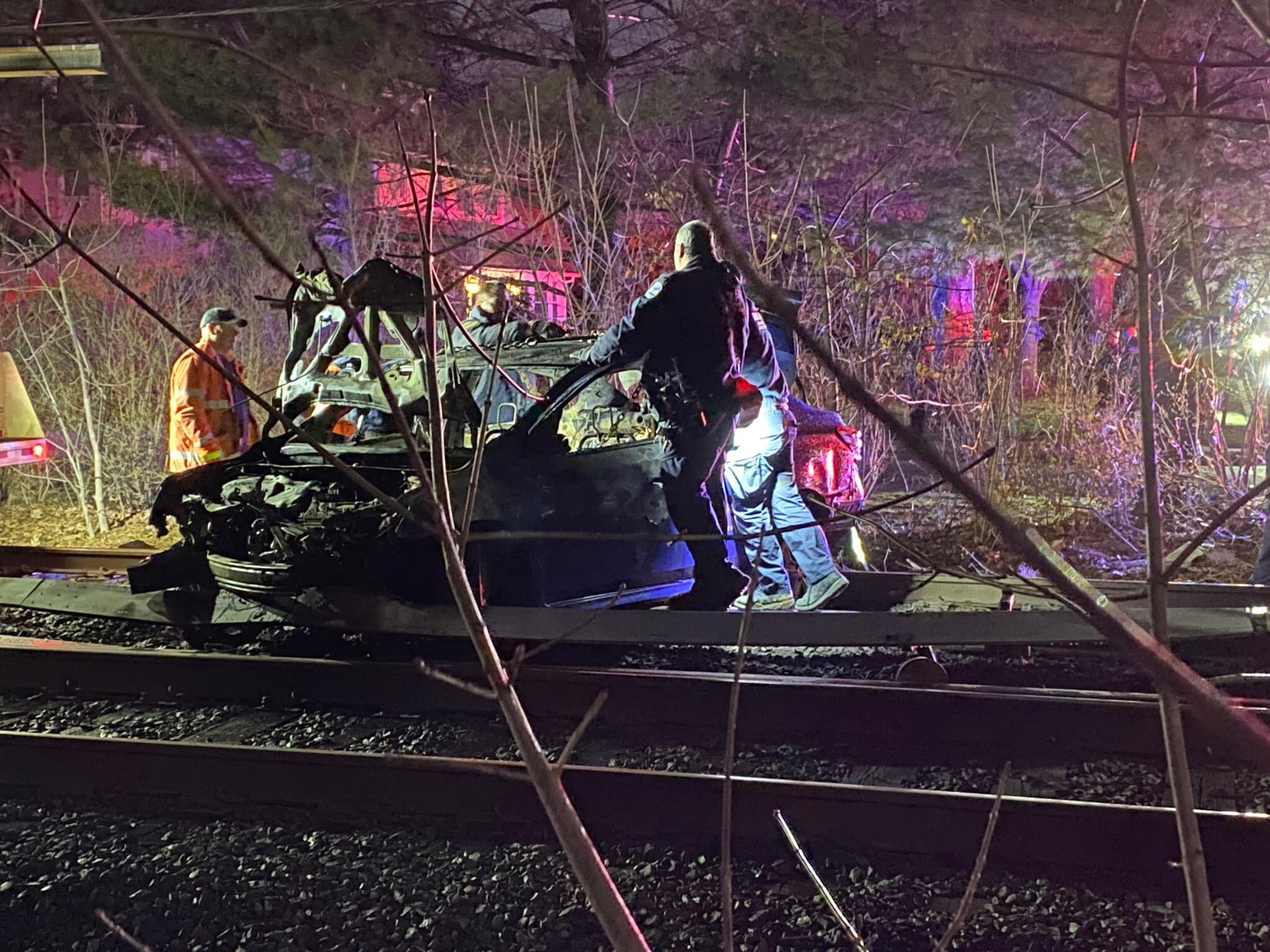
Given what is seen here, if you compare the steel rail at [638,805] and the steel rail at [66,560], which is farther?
the steel rail at [66,560]

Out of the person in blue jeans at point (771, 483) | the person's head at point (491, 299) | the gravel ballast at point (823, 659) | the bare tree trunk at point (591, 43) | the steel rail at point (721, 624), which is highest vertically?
the bare tree trunk at point (591, 43)

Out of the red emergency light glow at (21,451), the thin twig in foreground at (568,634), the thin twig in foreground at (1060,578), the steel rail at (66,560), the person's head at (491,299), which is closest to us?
the thin twig in foreground at (1060,578)

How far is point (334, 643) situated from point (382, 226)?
7897 millimetres

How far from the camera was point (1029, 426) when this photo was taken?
11703mm

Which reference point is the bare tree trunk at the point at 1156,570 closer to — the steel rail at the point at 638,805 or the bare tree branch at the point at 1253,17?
the bare tree branch at the point at 1253,17

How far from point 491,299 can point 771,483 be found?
1.94 metres

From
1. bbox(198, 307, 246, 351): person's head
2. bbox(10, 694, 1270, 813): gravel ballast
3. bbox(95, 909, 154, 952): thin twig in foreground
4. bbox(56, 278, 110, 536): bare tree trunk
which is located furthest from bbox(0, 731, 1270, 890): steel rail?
bbox(56, 278, 110, 536): bare tree trunk

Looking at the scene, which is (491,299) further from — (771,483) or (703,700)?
(703,700)

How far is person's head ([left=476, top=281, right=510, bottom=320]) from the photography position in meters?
5.67

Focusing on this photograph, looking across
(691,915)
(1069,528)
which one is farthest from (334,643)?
(1069,528)

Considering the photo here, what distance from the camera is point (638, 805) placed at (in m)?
4.14

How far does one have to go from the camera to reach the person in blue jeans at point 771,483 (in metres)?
5.86

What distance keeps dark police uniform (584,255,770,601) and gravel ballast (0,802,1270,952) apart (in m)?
2.15

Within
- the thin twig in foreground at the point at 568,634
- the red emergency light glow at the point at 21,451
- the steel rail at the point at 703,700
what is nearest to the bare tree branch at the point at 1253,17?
the thin twig in foreground at the point at 568,634
